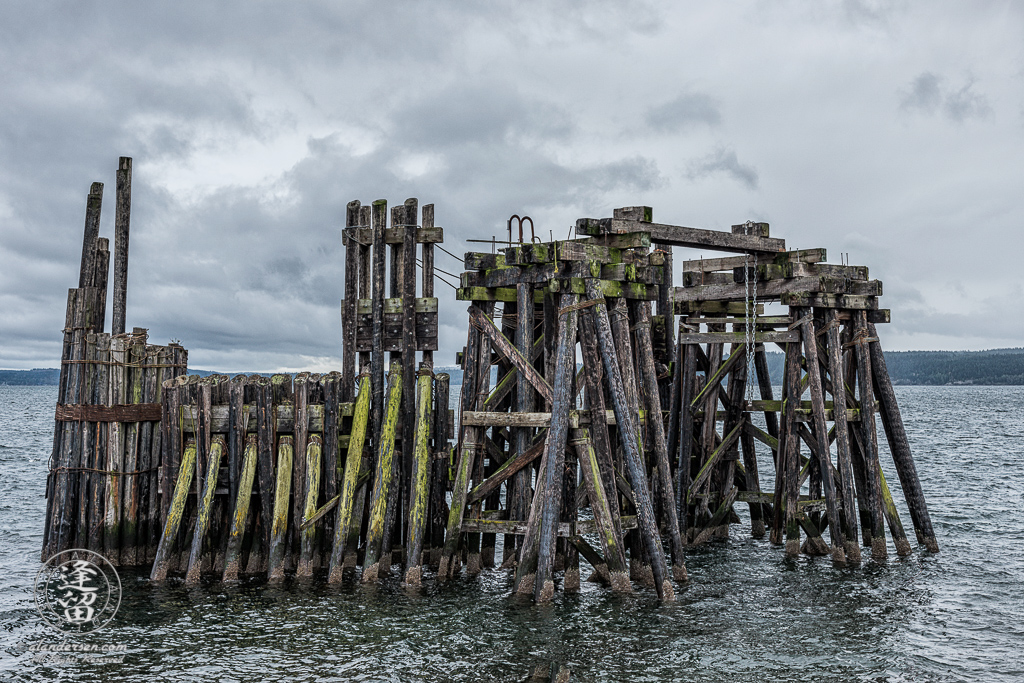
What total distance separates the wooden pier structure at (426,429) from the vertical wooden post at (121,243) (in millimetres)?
40

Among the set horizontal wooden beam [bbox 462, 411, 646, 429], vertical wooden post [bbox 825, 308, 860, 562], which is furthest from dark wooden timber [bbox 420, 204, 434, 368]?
vertical wooden post [bbox 825, 308, 860, 562]

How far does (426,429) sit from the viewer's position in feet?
46.7

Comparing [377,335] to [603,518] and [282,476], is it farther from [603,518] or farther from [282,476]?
[603,518]

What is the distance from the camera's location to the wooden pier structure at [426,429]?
13.3 meters

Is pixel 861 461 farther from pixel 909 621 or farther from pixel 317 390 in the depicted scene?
pixel 317 390

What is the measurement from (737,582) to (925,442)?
4598 centimetres

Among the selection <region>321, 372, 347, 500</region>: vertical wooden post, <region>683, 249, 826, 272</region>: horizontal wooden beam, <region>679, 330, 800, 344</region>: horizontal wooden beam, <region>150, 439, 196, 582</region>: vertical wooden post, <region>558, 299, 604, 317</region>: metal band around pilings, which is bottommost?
<region>150, 439, 196, 582</region>: vertical wooden post

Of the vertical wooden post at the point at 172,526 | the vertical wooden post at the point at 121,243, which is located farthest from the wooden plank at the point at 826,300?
the vertical wooden post at the point at 121,243

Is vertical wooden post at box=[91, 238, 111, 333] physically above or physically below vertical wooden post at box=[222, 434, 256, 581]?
above

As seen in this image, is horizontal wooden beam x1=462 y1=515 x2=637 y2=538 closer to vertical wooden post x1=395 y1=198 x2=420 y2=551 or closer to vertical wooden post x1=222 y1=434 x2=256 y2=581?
vertical wooden post x1=395 y1=198 x2=420 y2=551

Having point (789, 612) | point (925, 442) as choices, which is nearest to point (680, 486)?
point (789, 612)

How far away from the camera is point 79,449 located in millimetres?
14734

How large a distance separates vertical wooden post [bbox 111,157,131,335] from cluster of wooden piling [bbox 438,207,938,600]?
20.7 ft

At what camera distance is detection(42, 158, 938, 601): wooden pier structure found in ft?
43.5
